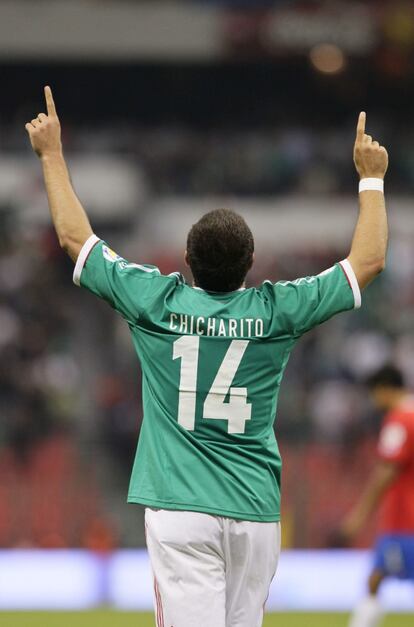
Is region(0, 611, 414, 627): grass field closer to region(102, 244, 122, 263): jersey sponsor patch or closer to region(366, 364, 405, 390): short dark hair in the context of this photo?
region(366, 364, 405, 390): short dark hair

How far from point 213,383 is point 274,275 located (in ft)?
38.2

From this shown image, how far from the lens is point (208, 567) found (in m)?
3.45

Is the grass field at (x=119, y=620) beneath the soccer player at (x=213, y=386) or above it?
beneath

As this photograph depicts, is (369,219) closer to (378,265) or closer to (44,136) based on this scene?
(378,265)

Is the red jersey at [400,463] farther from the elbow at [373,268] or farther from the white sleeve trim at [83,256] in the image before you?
the white sleeve trim at [83,256]

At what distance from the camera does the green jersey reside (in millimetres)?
3529

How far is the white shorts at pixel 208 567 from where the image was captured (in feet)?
11.2

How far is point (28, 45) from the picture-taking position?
713 inches

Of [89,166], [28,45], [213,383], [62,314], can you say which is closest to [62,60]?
[28,45]

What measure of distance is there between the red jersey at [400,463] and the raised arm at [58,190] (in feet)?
14.0

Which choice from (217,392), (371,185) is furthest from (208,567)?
(371,185)

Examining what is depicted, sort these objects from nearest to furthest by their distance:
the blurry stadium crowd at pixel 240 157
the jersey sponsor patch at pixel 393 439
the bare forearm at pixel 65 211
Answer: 1. the bare forearm at pixel 65 211
2. the jersey sponsor patch at pixel 393 439
3. the blurry stadium crowd at pixel 240 157

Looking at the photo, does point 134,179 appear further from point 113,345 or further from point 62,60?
point 113,345

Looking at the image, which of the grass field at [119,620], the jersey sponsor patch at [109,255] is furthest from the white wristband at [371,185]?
the grass field at [119,620]
